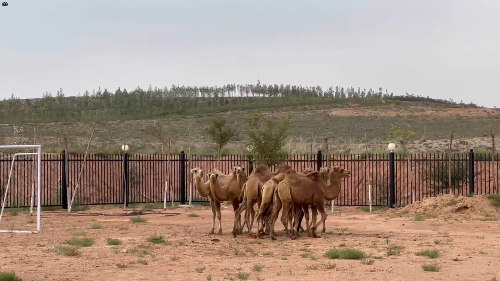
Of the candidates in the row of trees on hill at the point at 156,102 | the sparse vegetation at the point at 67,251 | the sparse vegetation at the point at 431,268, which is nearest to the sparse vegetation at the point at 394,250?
the sparse vegetation at the point at 431,268

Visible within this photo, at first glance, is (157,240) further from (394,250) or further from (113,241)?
(394,250)

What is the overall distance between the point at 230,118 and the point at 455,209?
171 ft

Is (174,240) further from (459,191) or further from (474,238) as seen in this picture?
(459,191)

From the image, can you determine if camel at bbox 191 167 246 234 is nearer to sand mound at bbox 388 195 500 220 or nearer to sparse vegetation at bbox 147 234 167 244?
sparse vegetation at bbox 147 234 167 244

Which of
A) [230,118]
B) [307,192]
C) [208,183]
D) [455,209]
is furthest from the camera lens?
[230,118]

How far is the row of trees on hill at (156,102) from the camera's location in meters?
81.4

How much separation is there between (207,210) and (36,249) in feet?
50.3

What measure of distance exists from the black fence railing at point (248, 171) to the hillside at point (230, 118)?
9.59 meters

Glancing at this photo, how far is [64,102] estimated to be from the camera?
91.7m

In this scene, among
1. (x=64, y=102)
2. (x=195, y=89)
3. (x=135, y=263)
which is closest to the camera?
(x=135, y=263)

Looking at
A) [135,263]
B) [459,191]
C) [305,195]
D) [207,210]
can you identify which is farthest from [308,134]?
[135,263]

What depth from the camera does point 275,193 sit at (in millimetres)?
19172

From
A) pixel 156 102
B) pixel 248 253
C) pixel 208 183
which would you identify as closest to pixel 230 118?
pixel 156 102

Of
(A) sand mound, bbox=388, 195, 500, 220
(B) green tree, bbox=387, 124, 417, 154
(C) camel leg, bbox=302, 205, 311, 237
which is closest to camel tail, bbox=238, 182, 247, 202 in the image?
(C) camel leg, bbox=302, 205, 311, 237
